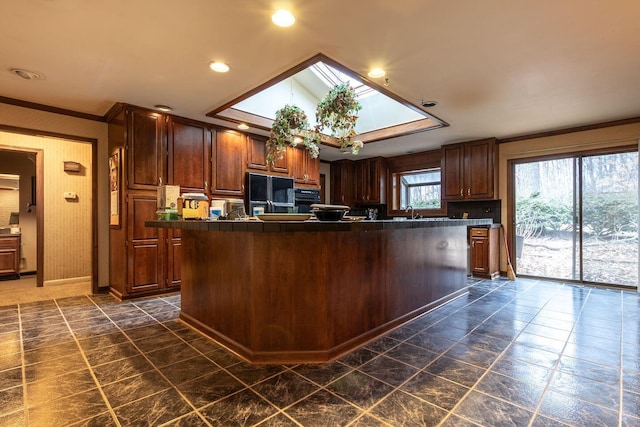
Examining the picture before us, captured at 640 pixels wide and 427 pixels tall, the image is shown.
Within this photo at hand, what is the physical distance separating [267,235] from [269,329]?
654mm

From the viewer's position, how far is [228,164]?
476 cm

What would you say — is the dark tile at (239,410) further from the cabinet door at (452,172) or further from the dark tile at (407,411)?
the cabinet door at (452,172)

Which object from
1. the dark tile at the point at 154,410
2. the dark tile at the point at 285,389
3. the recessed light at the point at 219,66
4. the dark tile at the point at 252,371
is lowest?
the dark tile at the point at 252,371

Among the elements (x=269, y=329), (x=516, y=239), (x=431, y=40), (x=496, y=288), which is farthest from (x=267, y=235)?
(x=516, y=239)

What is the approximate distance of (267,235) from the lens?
2.08m

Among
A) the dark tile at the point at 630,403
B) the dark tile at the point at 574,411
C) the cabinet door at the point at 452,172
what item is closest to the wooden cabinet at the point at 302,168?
the cabinet door at the point at 452,172

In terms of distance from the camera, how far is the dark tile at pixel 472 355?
2.14m

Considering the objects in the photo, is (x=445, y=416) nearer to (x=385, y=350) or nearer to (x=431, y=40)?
(x=385, y=350)

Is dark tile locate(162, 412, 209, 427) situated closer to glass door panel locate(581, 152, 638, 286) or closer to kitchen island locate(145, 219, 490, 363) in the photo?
kitchen island locate(145, 219, 490, 363)

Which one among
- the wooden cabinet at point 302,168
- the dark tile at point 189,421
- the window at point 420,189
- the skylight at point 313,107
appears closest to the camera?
the dark tile at point 189,421

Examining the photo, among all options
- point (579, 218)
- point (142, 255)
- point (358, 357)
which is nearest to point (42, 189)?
point (142, 255)

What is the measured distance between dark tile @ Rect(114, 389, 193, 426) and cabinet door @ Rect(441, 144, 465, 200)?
5304mm

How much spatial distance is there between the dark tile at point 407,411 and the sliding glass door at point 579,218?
4.64 m

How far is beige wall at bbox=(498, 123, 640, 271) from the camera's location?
4352 mm
